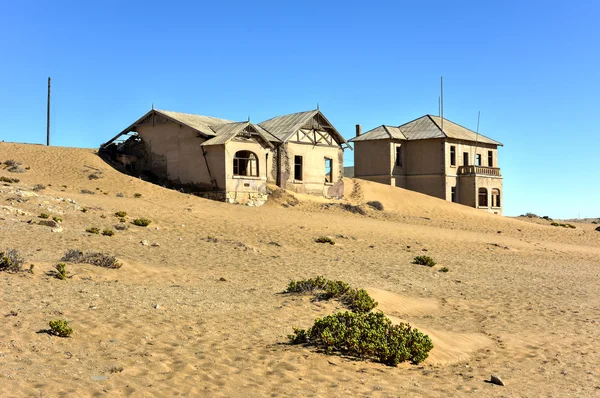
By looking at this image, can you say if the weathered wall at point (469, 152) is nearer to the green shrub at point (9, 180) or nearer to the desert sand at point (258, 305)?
the desert sand at point (258, 305)

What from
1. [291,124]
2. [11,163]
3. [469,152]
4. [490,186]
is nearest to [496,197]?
[490,186]

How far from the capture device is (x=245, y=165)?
3403 centimetres

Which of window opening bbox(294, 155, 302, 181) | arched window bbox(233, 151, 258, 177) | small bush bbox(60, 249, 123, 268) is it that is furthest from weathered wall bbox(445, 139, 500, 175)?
small bush bbox(60, 249, 123, 268)

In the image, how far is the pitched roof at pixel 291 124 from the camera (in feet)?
116

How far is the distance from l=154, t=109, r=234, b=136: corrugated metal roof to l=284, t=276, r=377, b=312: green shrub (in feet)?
65.1

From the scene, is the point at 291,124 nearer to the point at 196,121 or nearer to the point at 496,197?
the point at 196,121

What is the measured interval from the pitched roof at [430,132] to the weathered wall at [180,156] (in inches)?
676

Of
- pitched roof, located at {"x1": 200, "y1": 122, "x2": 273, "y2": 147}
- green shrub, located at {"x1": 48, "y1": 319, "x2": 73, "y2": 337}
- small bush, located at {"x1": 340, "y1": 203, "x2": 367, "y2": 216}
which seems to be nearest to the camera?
green shrub, located at {"x1": 48, "y1": 319, "x2": 73, "y2": 337}

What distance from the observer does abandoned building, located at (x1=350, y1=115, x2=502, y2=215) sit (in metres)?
43.4

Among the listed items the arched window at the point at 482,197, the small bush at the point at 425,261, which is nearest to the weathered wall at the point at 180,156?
the small bush at the point at 425,261

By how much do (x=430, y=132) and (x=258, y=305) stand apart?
35096 millimetres

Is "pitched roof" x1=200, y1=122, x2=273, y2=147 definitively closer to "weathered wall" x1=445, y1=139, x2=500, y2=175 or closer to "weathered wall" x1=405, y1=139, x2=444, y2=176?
"weathered wall" x1=405, y1=139, x2=444, y2=176

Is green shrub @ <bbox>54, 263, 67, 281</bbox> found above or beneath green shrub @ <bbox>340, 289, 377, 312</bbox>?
above

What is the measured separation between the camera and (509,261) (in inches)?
881
